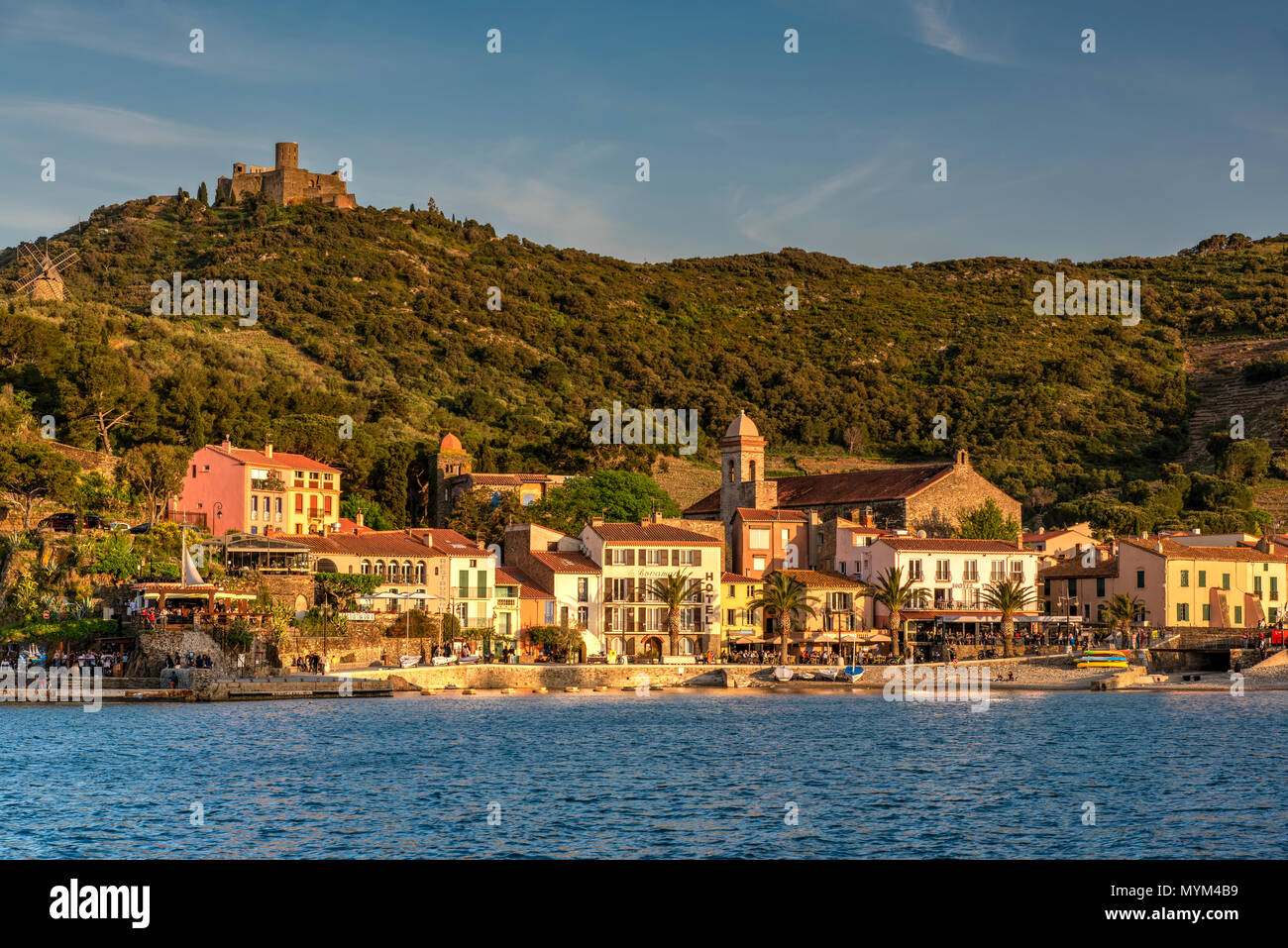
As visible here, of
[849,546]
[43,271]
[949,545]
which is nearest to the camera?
[949,545]

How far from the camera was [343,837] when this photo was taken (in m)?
24.1

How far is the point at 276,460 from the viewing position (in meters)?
76.2

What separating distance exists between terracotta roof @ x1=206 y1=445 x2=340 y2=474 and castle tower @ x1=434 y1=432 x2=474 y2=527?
26.4 ft

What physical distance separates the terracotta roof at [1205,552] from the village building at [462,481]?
3412cm

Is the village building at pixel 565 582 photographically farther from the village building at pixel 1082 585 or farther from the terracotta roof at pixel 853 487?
the village building at pixel 1082 585

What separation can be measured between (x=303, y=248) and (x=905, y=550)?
91.7m

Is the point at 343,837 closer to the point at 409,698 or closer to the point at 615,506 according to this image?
the point at 409,698

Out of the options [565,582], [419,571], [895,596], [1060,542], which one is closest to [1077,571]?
[1060,542]

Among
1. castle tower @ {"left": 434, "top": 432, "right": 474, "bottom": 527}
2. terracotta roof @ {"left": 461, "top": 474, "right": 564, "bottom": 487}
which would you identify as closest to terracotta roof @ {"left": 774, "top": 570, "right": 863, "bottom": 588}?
terracotta roof @ {"left": 461, "top": 474, "right": 564, "bottom": 487}

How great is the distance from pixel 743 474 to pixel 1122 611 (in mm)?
23102

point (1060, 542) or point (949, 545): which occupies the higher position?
point (1060, 542)

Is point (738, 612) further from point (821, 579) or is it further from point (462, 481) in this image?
point (462, 481)

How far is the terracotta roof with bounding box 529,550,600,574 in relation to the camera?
6900cm

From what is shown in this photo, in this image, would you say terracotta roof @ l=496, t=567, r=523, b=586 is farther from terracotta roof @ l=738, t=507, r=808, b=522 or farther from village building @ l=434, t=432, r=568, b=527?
terracotta roof @ l=738, t=507, r=808, b=522
